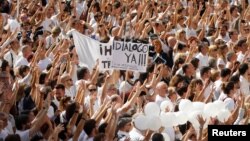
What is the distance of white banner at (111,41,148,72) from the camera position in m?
9.48

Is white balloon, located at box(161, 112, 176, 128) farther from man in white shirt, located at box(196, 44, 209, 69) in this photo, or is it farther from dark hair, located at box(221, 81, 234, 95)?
man in white shirt, located at box(196, 44, 209, 69)


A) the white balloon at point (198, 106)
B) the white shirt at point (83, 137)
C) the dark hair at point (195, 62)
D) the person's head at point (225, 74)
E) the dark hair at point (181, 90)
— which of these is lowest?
the white shirt at point (83, 137)

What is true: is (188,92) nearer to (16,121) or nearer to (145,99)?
(145,99)

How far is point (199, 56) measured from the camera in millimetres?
11914

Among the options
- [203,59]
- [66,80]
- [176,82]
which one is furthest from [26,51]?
[203,59]

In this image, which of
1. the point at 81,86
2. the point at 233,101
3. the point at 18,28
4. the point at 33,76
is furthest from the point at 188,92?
the point at 18,28

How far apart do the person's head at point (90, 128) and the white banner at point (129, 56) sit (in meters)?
1.66

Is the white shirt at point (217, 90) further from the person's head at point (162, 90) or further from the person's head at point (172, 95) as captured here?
the person's head at point (162, 90)

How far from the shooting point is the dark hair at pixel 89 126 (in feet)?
25.7

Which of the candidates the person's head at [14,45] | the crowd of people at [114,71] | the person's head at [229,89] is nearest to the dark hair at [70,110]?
the crowd of people at [114,71]

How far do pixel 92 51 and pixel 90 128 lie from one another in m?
2.70

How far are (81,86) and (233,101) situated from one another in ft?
6.20

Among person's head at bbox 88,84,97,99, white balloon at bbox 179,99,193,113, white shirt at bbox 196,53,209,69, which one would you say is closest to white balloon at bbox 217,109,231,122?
white balloon at bbox 179,99,193,113

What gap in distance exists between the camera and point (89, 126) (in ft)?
25.7
